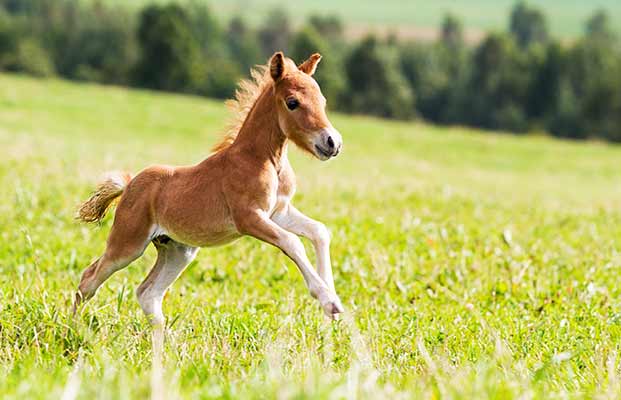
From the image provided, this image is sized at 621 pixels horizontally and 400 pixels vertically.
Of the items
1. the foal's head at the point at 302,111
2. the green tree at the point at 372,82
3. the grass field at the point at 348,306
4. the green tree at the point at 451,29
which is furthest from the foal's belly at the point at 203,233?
the green tree at the point at 451,29

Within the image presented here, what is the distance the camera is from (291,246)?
4996mm

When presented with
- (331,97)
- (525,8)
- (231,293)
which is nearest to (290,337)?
(231,293)

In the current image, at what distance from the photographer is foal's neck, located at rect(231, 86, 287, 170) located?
5461 millimetres

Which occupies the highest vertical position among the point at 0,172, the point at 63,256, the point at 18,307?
the point at 18,307

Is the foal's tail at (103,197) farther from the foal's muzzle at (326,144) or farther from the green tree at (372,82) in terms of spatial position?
the green tree at (372,82)

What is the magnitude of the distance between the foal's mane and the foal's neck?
175mm

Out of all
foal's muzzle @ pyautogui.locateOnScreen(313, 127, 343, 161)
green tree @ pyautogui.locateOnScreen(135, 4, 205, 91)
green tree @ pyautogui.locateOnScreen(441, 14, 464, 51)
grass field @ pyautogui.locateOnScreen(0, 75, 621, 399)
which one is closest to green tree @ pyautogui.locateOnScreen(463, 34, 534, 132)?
green tree @ pyautogui.locateOnScreen(135, 4, 205, 91)

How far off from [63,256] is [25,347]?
389 centimetres

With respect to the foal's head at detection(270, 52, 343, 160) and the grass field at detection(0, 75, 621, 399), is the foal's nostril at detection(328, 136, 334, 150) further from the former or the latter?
the grass field at detection(0, 75, 621, 399)

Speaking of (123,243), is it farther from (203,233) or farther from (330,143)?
(330,143)

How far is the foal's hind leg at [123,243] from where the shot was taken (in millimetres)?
5801

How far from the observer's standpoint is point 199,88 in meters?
96.3

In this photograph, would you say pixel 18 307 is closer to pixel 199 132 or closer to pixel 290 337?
pixel 290 337

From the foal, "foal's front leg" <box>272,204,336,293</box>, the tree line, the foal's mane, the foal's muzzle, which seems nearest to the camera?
the foal's muzzle
